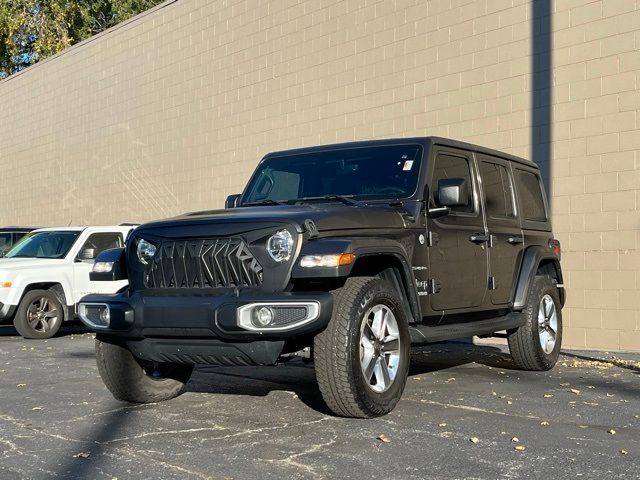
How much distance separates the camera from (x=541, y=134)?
40.4 ft

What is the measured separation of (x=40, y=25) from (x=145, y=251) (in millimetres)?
30518

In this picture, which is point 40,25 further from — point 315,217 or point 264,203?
point 315,217

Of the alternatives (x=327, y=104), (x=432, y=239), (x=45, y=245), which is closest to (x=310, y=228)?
(x=432, y=239)

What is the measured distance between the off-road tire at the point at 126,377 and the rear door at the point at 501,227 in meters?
3.03

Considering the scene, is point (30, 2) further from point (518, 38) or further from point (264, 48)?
point (518, 38)

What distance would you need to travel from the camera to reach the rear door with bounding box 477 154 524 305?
8.44 metres

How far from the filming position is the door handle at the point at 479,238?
316 inches

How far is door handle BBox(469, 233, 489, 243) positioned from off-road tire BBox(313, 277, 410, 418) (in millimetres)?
1785

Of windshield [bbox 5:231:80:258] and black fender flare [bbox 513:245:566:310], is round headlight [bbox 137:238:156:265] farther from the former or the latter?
windshield [bbox 5:231:80:258]

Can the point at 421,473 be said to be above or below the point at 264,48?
below

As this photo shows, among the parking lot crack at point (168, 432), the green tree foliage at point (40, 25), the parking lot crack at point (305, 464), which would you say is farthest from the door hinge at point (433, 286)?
the green tree foliage at point (40, 25)

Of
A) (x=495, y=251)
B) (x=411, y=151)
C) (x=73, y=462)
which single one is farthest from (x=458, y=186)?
(x=73, y=462)

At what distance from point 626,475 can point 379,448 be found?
1.41 meters

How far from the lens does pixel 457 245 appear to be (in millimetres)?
7793
